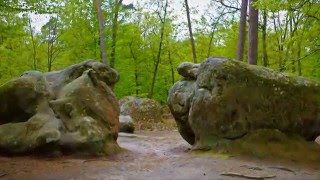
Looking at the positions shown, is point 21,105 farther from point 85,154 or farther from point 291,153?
point 291,153

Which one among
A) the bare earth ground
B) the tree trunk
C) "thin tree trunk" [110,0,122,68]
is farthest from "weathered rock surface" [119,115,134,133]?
"thin tree trunk" [110,0,122,68]

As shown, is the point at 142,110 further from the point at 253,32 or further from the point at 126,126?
the point at 253,32

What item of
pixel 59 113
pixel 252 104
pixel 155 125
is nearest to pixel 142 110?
pixel 155 125

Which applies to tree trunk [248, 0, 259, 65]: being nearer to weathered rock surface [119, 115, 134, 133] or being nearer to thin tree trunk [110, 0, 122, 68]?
weathered rock surface [119, 115, 134, 133]

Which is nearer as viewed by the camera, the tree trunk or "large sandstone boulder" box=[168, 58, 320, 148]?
"large sandstone boulder" box=[168, 58, 320, 148]

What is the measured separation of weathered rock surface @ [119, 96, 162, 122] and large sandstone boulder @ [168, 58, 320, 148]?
10255 mm

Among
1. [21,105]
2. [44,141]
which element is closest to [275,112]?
[44,141]

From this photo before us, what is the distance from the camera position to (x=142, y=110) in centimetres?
1906

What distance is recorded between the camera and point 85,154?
8445mm

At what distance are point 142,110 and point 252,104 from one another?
429 inches

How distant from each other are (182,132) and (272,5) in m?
4.29

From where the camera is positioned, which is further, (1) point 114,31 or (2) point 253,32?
(1) point 114,31

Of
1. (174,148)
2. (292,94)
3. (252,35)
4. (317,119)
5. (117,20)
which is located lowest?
(174,148)

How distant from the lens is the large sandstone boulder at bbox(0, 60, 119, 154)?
8.28m
